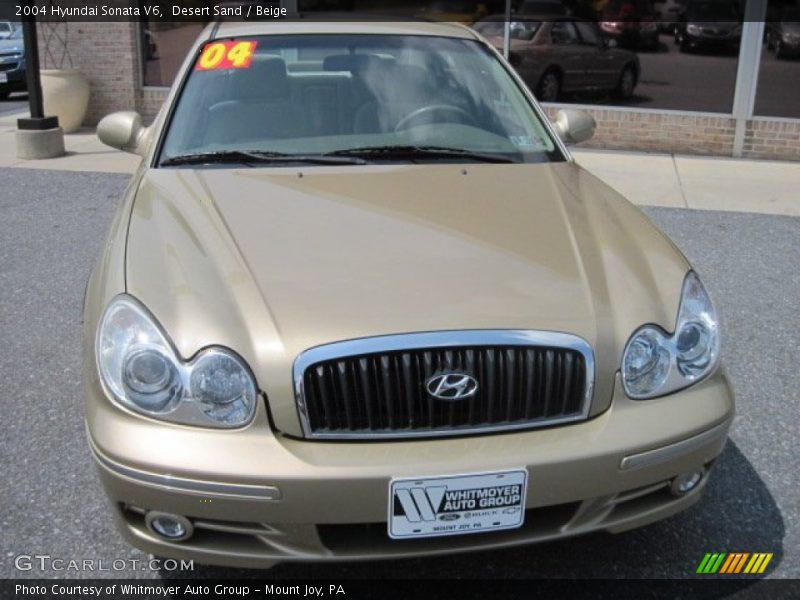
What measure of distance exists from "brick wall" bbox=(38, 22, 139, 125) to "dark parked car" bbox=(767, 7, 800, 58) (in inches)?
298

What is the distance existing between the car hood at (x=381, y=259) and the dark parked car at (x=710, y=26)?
7307 mm

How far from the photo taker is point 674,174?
8.86m

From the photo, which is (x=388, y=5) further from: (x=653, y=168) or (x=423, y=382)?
(x=423, y=382)

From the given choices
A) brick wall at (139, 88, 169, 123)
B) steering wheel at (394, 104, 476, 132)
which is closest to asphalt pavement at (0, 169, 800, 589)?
steering wheel at (394, 104, 476, 132)

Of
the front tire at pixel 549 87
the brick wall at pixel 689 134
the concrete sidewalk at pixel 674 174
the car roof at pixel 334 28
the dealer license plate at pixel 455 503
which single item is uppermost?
the car roof at pixel 334 28

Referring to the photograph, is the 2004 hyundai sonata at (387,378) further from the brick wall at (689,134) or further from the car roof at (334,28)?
the brick wall at (689,134)

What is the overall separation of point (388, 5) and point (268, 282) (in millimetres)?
8614

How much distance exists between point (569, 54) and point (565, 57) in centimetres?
6

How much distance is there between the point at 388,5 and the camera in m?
10.4

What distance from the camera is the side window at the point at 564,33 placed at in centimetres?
992

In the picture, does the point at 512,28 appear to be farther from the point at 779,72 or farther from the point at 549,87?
the point at 779,72

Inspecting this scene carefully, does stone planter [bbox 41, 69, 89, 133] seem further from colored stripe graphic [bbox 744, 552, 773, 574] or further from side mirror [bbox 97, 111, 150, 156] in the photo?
colored stripe graphic [bbox 744, 552, 773, 574]

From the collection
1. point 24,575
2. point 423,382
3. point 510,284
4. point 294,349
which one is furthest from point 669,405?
point 24,575

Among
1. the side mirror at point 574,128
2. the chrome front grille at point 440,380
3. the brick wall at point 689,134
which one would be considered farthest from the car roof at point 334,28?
the brick wall at point 689,134
